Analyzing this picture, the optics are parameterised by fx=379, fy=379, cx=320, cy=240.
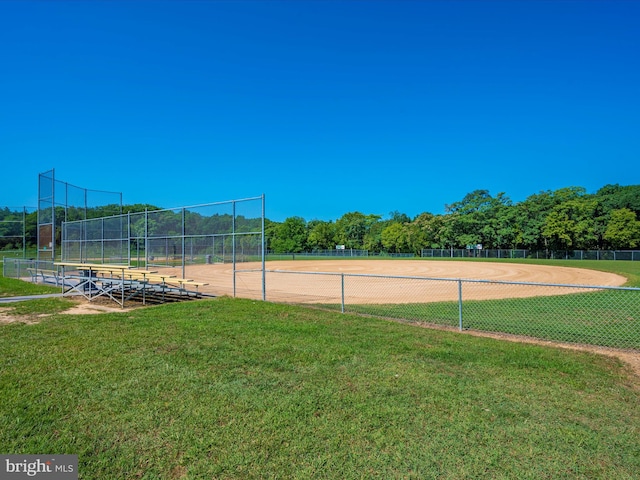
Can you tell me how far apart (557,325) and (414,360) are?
4.69 metres

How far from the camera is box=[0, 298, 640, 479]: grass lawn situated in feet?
9.08

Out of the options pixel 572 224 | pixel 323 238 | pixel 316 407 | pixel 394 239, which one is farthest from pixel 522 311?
pixel 323 238

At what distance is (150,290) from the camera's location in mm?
12789

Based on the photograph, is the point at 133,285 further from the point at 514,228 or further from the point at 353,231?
the point at 353,231

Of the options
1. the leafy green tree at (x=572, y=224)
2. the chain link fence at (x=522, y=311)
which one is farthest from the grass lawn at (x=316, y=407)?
the leafy green tree at (x=572, y=224)

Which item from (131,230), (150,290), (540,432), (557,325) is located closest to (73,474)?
(540,432)

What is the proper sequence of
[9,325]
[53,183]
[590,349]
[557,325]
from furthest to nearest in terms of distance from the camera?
[53,183] → [557,325] → [9,325] → [590,349]

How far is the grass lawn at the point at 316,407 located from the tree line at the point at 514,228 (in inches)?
2185

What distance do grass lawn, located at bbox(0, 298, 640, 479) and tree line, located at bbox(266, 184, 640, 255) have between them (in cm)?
5549

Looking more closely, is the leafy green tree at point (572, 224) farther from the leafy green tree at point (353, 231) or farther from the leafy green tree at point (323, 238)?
the leafy green tree at point (323, 238)

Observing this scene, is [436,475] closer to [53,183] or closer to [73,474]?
[73,474]

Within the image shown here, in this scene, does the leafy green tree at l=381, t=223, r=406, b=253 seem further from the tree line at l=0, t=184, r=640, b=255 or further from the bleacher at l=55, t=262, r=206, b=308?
the bleacher at l=55, t=262, r=206, b=308

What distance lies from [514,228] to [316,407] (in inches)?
2471

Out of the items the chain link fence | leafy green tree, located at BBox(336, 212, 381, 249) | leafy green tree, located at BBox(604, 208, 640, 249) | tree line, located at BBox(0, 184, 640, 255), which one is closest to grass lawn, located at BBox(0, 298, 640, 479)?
the chain link fence
